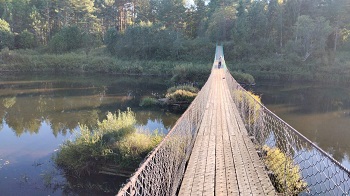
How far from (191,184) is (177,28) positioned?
38.7 meters

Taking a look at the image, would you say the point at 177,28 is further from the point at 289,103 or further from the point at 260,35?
the point at 289,103

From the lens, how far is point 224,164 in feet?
15.9

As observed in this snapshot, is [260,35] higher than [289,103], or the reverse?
[260,35]

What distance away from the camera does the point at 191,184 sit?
4133mm

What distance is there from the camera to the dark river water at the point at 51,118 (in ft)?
23.7

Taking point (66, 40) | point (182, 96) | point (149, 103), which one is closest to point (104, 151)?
point (182, 96)

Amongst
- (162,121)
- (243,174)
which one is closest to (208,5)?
(162,121)

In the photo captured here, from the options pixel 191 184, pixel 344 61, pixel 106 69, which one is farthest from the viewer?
pixel 106 69

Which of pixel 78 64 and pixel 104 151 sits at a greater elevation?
pixel 78 64

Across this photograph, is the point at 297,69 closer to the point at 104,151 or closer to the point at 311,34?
the point at 311,34

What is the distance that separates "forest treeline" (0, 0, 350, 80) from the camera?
29984 mm

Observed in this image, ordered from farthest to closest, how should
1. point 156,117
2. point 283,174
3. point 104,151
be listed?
1. point 156,117
2. point 104,151
3. point 283,174

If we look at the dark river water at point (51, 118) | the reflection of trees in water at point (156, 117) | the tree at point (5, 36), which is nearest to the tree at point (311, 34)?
the dark river water at point (51, 118)

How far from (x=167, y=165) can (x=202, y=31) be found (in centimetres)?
3711
